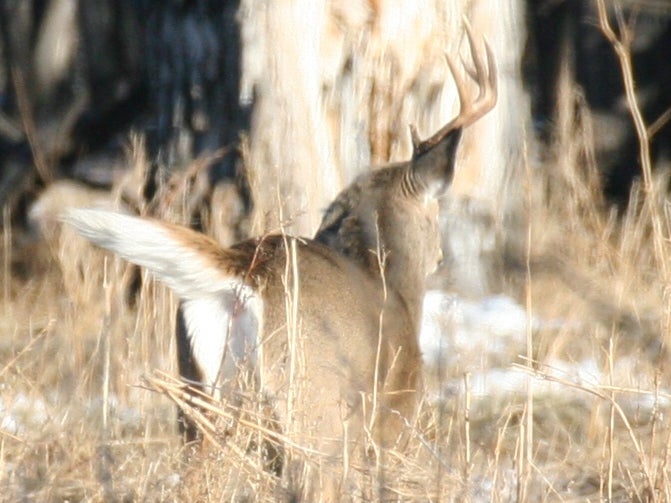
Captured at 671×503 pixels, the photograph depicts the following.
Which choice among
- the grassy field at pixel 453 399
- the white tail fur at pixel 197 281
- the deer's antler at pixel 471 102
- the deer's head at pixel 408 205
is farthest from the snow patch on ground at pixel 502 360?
the white tail fur at pixel 197 281

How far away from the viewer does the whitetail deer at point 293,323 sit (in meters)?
3.99

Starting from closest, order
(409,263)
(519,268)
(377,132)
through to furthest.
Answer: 1. (409,263)
2. (377,132)
3. (519,268)

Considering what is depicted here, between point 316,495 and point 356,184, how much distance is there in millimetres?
2106

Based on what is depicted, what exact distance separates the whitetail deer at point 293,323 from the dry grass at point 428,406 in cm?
14

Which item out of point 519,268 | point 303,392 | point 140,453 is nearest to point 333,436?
point 303,392

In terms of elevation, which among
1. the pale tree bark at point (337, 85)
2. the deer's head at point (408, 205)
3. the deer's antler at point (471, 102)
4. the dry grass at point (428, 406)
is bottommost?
the dry grass at point (428, 406)

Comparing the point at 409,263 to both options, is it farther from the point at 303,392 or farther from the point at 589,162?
the point at 589,162

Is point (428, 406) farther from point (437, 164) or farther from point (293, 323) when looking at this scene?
point (293, 323)

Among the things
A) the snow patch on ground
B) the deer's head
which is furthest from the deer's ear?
the snow patch on ground

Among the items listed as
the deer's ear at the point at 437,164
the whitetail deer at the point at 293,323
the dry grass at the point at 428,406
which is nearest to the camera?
the dry grass at the point at 428,406

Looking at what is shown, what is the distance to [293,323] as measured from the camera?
394 cm

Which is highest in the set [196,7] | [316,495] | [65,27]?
[65,27]

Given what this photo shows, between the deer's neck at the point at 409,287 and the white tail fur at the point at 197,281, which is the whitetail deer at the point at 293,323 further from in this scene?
the deer's neck at the point at 409,287

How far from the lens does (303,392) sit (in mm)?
4121
